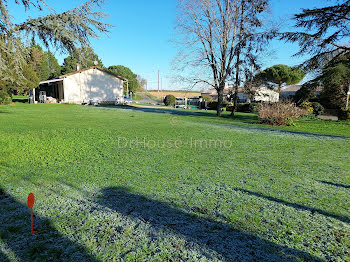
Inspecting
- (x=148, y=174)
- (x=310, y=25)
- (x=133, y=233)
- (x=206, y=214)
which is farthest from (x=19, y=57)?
(x=310, y=25)

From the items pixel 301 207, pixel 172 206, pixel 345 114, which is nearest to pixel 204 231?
pixel 172 206

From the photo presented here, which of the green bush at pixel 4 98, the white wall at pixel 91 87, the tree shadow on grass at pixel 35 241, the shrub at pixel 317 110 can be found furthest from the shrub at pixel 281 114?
the white wall at pixel 91 87

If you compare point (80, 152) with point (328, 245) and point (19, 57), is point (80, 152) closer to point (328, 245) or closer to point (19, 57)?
point (19, 57)

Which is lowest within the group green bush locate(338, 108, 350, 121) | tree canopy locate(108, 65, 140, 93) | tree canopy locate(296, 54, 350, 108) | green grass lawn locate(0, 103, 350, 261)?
green grass lawn locate(0, 103, 350, 261)

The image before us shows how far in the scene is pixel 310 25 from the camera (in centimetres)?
1622

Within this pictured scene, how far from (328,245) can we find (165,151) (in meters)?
5.13

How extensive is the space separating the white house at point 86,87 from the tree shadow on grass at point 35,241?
34.5 meters

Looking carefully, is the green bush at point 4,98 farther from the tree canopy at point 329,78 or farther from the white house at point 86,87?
the tree canopy at point 329,78

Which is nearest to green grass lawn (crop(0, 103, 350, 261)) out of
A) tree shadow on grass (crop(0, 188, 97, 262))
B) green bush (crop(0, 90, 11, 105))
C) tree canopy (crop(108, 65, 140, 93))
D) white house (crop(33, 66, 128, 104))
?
tree shadow on grass (crop(0, 188, 97, 262))

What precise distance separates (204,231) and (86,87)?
37890 millimetres

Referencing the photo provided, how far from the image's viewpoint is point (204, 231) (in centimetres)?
287

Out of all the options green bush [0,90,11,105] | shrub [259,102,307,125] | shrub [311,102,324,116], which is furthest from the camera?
green bush [0,90,11,105]

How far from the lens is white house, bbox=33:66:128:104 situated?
35.2 m

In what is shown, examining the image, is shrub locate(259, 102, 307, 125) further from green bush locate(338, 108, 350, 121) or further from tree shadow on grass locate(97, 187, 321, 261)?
tree shadow on grass locate(97, 187, 321, 261)
